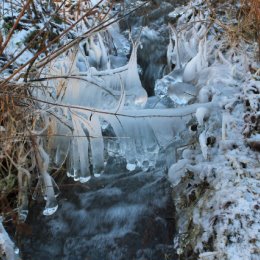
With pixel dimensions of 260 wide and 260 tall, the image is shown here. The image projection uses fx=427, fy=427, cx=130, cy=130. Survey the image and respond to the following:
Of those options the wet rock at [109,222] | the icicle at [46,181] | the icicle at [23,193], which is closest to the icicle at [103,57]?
the wet rock at [109,222]

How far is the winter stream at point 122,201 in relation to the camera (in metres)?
2.91

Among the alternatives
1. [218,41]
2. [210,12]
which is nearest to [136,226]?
[218,41]

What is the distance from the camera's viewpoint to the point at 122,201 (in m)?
3.19

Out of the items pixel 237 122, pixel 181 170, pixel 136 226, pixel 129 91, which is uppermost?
pixel 129 91

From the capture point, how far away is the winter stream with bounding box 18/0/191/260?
→ 2.91 metres

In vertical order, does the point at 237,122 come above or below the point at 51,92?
below

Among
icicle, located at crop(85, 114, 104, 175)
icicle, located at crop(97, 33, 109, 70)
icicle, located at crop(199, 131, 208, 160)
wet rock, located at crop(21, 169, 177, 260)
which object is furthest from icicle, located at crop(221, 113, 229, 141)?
icicle, located at crop(97, 33, 109, 70)

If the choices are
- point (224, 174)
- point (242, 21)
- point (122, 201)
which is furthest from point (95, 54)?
point (224, 174)

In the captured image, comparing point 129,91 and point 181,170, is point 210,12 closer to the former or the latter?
A: point 129,91

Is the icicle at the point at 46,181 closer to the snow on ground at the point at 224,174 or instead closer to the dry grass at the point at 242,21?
the snow on ground at the point at 224,174

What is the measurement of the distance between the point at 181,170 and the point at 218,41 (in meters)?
1.72

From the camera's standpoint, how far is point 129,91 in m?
3.38

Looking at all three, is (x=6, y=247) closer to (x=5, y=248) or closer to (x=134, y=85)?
(x=5, y=248)

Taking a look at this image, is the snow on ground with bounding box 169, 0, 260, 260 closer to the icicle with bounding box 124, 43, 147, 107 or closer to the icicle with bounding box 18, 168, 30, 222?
the icicle with bounding box 124, 43, 147, 107
